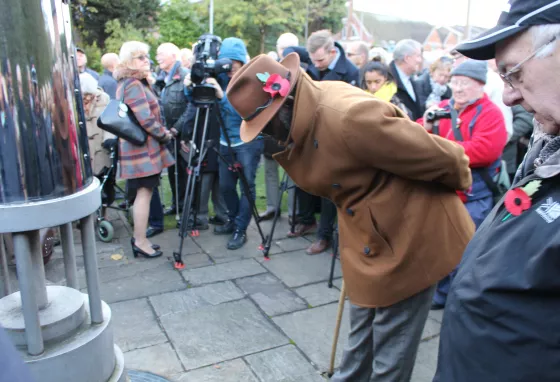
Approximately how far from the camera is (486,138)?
3.29m

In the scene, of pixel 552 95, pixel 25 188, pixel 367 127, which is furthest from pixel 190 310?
pixel 552 95

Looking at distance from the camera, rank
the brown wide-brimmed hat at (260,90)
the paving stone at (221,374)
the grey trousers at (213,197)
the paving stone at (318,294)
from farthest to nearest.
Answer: the grey trousers at (213,197), the paving stone at (318,294), the paving stone at (221,374), the brown wide-brimmed hat at (260,90)

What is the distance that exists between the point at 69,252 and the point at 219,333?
1.47 meters

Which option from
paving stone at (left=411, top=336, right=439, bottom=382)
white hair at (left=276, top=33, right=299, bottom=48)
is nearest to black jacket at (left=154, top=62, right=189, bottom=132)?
white hair at (left=276, top=33, right=299, bottom=48)

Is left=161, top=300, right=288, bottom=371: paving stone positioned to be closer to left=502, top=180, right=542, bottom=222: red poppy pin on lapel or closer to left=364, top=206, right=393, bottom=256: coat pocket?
left=364, top=206, right=393, bottom=256: coat pocket

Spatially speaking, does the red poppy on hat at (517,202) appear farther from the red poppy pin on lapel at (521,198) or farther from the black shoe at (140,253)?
the black shoe at (140,253)

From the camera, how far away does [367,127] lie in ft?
5.97

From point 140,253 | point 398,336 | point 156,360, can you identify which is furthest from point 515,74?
point 140,253

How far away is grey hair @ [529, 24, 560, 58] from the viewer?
Answer: 1056mm

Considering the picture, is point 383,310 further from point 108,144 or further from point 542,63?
point 108,144

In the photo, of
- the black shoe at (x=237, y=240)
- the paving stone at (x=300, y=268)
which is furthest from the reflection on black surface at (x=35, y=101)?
the black shoe at (x=237, y=240)

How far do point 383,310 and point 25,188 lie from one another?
1.66 m

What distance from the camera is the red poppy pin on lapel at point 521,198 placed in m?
1.14

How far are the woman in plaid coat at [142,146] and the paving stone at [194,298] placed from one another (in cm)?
90
